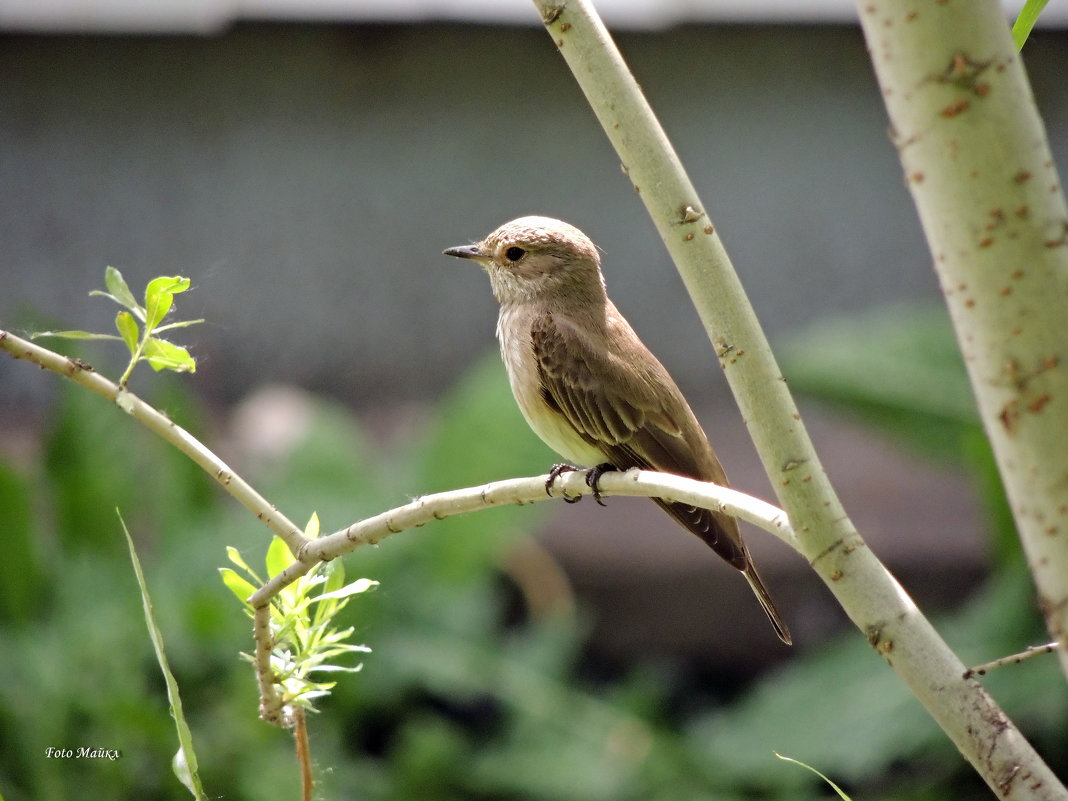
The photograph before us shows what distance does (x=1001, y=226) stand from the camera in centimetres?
104

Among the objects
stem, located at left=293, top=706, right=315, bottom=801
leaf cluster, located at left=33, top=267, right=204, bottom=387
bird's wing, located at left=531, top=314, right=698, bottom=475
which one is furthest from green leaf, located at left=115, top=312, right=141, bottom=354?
bird's wing, located at left=531, top=314, right=698, bottom=475

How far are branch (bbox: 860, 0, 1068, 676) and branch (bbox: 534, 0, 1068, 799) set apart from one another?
11.3 inches

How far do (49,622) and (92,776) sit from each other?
1022 millimetres

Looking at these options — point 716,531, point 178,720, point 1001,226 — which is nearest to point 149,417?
point 178,720

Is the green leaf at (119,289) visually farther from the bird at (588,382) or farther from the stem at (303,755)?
the bird at (588,382)

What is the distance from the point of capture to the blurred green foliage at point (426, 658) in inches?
179

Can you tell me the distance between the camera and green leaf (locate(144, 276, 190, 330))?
1.58 meters

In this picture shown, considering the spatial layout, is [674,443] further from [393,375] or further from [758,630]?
[393,375]

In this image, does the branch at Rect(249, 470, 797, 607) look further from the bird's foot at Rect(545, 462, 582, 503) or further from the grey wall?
the grey wall

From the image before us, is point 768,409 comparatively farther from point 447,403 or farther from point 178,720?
point 447,403

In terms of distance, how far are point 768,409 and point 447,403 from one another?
581 centimetres

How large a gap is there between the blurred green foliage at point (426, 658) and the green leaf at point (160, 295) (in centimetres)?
304

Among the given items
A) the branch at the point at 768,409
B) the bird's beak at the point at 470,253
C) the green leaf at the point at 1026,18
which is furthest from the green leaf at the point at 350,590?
the bird's beak at the point at 470,253

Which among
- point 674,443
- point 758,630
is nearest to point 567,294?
point 674,443
